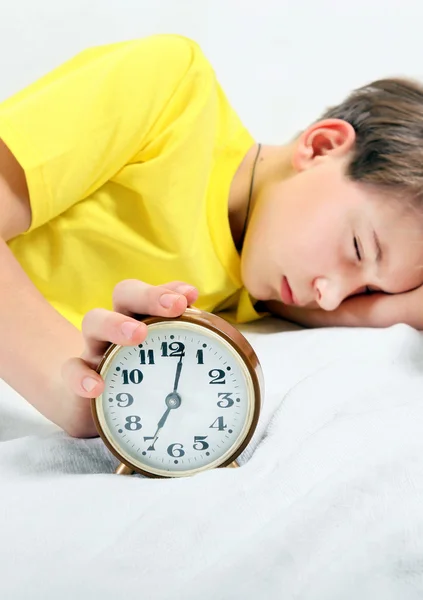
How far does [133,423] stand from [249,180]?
71 centimetres

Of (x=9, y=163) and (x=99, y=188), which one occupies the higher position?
(x=9, y=163)

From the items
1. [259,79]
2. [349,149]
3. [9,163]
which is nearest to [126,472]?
[9,163]

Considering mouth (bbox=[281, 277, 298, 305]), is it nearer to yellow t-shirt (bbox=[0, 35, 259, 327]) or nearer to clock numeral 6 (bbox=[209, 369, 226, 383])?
yellow t-shirt (bbox=[0, 35, 259, 327])

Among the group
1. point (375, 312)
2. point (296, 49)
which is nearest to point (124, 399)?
point (375, 312)

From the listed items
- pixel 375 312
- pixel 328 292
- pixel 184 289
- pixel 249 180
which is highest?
pixel 184 289

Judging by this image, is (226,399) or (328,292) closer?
(226,399)

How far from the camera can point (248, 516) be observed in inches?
25.7

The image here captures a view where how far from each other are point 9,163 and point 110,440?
1.61ft

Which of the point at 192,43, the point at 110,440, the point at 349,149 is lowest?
the point at 349,149

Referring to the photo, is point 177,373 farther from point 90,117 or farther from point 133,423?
point 90,117

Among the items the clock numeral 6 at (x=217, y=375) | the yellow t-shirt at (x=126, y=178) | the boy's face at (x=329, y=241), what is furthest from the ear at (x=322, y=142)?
the clock numeral 6 at (x=217, y=375)

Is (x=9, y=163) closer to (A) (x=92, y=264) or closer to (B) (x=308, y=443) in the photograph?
(A) (x=92, y=264)

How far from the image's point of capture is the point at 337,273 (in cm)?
122

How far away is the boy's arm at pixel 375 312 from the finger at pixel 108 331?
25.0 inches
